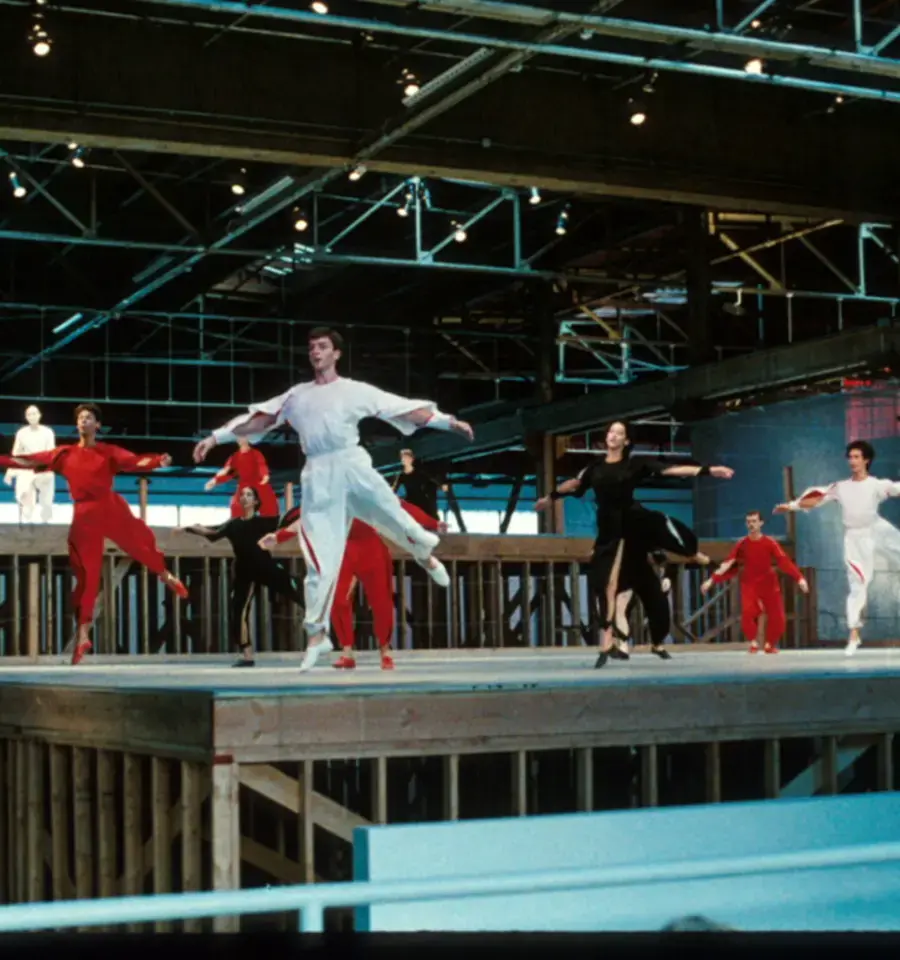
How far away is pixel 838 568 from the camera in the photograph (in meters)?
21.9

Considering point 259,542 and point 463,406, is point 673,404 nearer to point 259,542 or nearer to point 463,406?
point 463,406

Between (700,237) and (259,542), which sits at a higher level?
(700,237)

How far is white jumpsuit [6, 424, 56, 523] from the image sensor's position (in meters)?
20.0

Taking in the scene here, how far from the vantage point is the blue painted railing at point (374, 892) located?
3.30 meters

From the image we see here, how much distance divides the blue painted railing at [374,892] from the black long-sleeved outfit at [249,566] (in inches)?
368

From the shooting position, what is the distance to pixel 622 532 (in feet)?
39.0

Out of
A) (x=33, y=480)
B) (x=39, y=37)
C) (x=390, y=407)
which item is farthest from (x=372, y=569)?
(x=33, y=480)

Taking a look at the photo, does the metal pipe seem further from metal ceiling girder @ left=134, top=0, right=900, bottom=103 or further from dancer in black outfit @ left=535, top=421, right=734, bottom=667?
dancer in black outfit @ left=535, top=421, right=734, bottom=667

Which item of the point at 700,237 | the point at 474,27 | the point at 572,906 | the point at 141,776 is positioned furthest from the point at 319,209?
the point at 572,906

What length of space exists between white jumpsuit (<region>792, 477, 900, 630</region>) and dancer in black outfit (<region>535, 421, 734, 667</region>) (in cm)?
306

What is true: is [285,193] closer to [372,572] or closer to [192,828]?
[372,572]

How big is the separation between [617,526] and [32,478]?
1093cm

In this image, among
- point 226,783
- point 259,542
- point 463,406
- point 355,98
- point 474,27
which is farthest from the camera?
point 463,406

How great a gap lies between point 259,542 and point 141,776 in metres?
4.35
